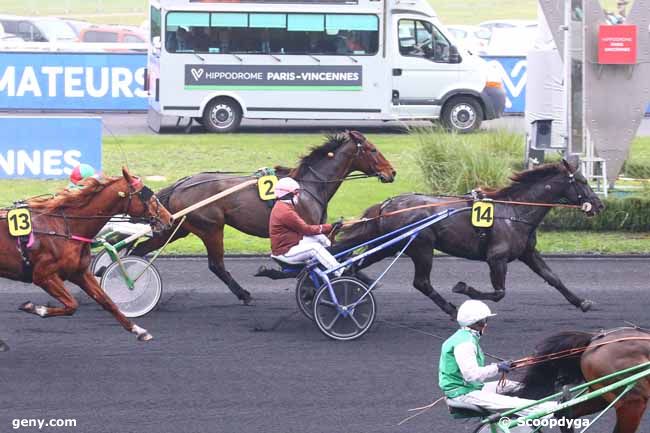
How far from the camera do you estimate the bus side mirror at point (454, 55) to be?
22234 millimetres

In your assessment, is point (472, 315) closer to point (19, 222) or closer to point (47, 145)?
point (19, 222)

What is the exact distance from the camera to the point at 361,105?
22062 millimetres

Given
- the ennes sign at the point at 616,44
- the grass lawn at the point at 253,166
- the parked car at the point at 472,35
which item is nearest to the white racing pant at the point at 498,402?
the grass lawn at the point at 253,166

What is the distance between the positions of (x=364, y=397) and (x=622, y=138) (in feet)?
29.5

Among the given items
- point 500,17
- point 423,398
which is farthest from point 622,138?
point 500,17

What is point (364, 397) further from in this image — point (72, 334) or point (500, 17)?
point (500, 17)

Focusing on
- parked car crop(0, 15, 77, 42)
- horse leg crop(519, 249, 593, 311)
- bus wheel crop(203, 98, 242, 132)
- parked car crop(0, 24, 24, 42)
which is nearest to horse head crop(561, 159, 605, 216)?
horse leg crop(519, 249, 593, 311)

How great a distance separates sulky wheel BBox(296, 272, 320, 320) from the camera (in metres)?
10.0

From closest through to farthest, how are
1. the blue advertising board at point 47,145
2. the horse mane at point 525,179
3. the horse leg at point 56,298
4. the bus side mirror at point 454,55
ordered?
the horse leg at point 56,298
the horse mane at point 525,179
the blue advertising board at point 47,145
the bus side mirror at point 454,55

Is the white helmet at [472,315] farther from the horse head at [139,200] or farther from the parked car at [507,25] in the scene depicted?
the parked car at [507,25]

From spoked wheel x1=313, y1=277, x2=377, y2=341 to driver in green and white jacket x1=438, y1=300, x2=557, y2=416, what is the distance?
122 inches

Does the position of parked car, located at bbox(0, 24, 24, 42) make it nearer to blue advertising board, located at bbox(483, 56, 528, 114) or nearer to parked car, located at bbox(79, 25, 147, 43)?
parked car, located at bbox(79, 25, 147, 43)

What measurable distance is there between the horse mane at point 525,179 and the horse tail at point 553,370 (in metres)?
3.84

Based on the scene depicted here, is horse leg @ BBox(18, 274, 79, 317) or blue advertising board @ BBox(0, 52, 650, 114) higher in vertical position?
blue advertising board @ BBox(0, 52, 650, 114)
